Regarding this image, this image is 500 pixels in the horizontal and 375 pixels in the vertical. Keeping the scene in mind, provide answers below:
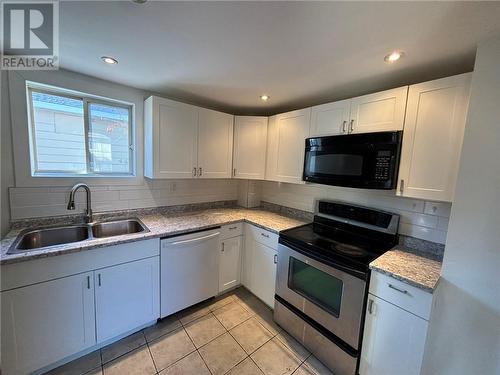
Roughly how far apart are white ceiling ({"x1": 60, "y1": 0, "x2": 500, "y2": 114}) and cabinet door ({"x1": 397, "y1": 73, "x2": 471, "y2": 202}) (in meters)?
0.20

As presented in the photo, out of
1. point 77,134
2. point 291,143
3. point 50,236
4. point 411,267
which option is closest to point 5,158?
point 77,134

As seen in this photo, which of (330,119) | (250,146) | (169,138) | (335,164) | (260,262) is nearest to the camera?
(335,164)

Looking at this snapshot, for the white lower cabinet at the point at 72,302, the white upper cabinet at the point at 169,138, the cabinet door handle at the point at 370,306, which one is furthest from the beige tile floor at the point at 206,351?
the white upper cabinet at the point at 169,138

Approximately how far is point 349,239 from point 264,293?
43.0 inches

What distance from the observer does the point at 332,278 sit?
1.57 meters

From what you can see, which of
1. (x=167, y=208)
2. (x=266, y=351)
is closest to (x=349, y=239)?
(x=266, y=351)

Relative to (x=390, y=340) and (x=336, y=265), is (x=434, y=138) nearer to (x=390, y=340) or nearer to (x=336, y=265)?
(x=336, y=265)

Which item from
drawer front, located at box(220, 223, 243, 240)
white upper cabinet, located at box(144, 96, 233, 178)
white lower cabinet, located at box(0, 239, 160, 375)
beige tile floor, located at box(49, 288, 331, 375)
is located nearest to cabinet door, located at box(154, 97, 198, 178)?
white upper cabinet, located at box(144, 96, 233, 178)

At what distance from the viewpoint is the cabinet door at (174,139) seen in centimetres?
211

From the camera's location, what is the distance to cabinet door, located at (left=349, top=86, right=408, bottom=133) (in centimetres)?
153

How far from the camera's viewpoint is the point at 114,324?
1682mm

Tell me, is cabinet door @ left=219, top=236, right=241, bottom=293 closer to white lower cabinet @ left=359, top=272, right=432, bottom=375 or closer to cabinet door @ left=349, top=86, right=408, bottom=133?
white lower cabinet @ left=359, top=272, right=432, bottom=375

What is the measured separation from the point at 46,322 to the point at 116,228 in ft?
2.84

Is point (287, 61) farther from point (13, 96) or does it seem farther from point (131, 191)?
point (13, 96)
